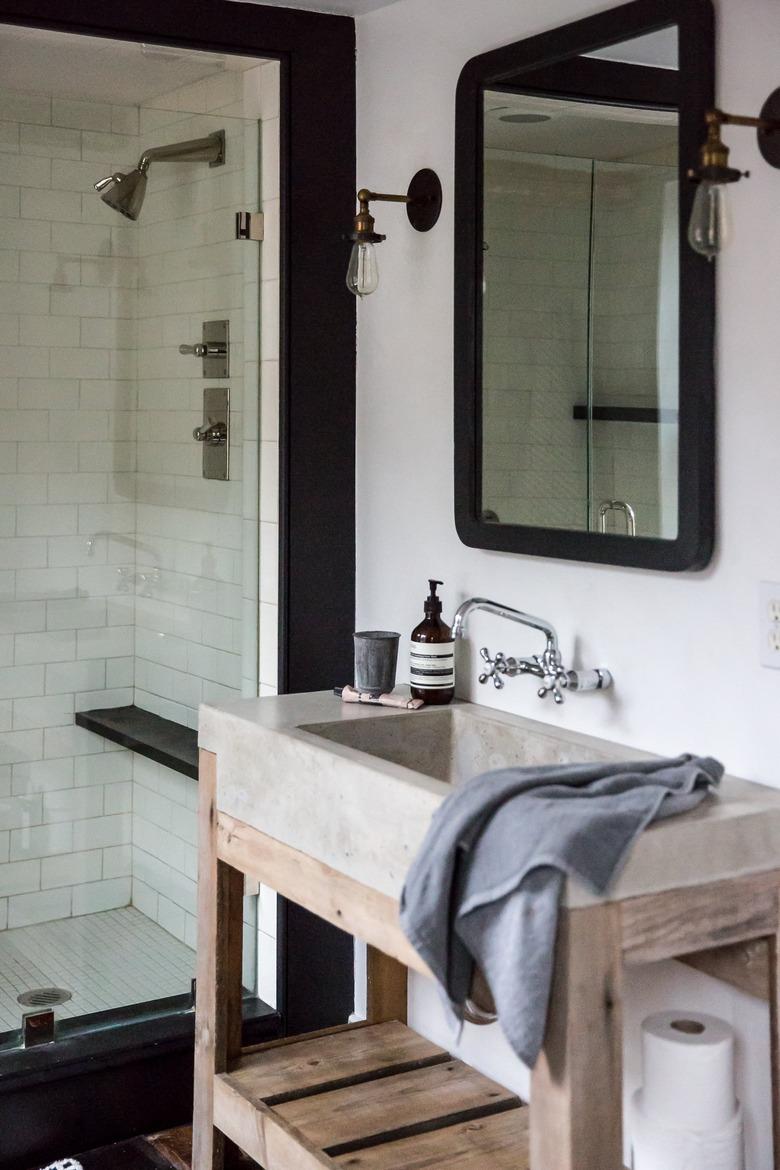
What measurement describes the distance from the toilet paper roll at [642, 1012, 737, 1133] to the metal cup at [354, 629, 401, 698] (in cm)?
99

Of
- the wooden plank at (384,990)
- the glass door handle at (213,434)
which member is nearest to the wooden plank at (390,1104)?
the wooden plank at (384,990)

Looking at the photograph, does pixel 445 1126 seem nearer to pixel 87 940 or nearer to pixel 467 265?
pixel 87 940

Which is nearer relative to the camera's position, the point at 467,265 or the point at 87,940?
the point at 467,265

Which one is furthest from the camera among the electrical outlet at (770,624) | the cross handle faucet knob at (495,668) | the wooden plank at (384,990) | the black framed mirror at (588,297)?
the wooden plank at (384,990)

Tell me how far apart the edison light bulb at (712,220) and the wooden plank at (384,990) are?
5.96 ft

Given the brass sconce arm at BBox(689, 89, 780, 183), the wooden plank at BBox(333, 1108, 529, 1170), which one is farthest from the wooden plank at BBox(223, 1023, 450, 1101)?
the brass sconce arm at BBox(689, 89, 780, 183)

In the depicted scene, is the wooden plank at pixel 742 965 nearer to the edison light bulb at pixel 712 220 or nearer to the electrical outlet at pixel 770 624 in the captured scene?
the electrical outlet at pixel 770 624

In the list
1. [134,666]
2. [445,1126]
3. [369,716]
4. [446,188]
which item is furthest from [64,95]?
[445,1126]

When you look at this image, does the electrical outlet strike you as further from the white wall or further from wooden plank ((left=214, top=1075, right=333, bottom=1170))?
wooden plank ((left=214, top=1075, right=333, bottom=1170))

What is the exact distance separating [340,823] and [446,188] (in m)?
1.47

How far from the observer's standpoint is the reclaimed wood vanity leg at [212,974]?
278 cm

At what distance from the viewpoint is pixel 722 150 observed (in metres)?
Result: 2.00

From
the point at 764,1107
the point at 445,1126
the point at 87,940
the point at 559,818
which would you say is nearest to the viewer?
the point at 559,818

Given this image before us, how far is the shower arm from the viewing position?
3.04 m
